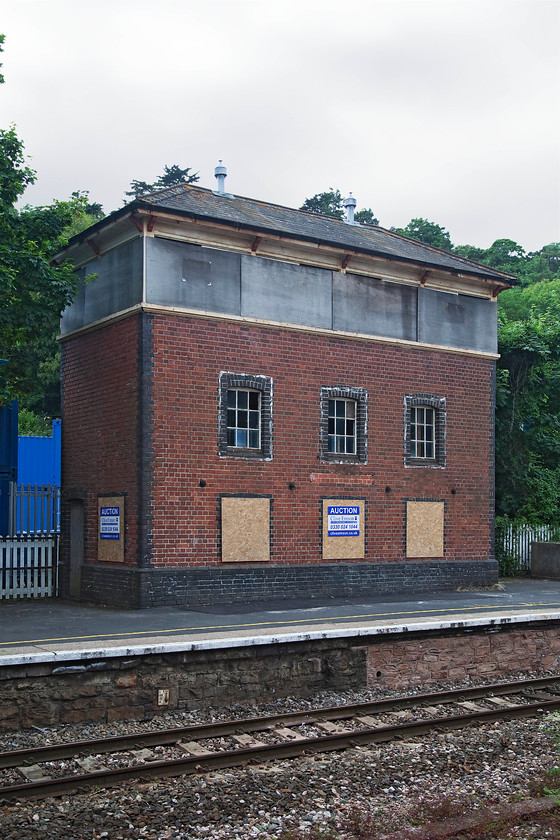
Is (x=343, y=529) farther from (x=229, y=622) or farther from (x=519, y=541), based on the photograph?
(x=519, y=541)

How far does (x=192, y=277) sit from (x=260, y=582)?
19.1ft

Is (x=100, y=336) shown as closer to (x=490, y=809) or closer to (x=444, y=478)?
(x=444, y=478)

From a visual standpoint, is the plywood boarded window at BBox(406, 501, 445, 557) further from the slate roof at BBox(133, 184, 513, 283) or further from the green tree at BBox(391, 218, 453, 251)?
the green tree at BBox(391, 218, 453, 251)

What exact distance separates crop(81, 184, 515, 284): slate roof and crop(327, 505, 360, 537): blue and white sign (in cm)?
528

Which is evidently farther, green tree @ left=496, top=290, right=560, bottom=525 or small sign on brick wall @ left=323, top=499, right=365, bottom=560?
green tree @ left=496, top=290, right=560, bottom=525

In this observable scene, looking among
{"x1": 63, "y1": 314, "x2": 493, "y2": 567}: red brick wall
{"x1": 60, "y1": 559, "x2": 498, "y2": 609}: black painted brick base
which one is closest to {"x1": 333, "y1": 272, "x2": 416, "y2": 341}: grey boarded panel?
{"x1": 63, "y1": 314, "x2": 493, "y2": 567}: red brick wall

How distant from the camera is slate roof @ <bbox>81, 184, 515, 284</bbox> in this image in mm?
16734

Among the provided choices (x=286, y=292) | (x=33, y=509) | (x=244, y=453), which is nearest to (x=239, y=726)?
(x=244, y=453)

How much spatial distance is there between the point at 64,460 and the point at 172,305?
15.0ft

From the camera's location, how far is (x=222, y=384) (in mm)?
16844

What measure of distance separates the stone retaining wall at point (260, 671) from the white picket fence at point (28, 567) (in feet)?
24.0

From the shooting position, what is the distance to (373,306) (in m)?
19.1

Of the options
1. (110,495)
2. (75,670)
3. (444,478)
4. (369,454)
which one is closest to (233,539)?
(110,495)

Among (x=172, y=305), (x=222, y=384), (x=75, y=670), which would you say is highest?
(x=172, y=305)
